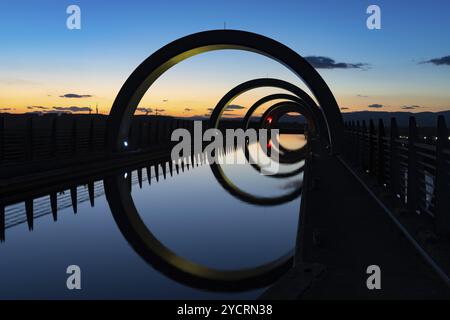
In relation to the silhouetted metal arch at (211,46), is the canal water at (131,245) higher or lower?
lower

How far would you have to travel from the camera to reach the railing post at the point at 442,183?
5.30 meters

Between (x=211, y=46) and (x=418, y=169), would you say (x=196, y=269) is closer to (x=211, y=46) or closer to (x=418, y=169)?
(x=418, y=169)

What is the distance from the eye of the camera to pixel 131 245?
6.62m

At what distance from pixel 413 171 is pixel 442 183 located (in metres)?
1.66

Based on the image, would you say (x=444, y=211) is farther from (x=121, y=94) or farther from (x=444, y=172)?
(x=121, y=94)

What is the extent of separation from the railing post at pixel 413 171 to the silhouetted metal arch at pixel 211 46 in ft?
38.3

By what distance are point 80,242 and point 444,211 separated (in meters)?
4.97

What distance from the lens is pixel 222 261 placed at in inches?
230

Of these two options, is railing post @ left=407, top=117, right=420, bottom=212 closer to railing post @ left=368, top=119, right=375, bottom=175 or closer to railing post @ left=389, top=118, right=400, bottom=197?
railing post @ left=389, top=118, right=400, bottom=197

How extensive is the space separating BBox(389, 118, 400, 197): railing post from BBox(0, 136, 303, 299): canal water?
2.00m

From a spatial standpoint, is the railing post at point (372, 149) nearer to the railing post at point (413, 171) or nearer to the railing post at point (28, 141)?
the railing post at point (413, 171)

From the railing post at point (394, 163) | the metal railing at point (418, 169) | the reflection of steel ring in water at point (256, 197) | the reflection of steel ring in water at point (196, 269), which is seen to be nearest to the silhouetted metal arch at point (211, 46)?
the reflection of steel ring in water at point (256, 197)
